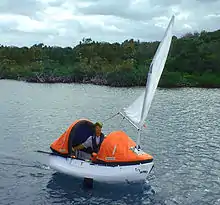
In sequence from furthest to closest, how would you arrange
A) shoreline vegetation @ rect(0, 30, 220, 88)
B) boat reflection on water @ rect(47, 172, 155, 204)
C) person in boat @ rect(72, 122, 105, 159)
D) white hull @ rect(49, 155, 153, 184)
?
shoreline vegetation @ rect(0, 30, 220, 88)
person in boat @ rect(72, 122, 105, 159)
white hull @ rect(49, 155, 153, 184)
boat reflection on water @ rect(47, 172, 155, 204)

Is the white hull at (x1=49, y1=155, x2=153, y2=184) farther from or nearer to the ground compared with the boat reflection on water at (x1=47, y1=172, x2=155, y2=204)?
farther from the ground

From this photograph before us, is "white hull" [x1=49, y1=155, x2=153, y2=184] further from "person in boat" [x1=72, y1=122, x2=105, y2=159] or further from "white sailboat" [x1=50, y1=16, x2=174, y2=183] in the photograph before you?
"person in boat" [x1=72, y1=122, x2=105, y2=159]

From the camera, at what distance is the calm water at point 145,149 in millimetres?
18609

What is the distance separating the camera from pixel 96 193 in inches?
738

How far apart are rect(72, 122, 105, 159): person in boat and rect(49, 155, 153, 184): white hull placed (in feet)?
3.92

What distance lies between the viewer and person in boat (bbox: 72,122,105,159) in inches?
794

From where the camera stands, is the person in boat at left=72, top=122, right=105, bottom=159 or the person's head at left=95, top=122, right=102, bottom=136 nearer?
the person's head at left=95, top=122, right=102, bottom=136

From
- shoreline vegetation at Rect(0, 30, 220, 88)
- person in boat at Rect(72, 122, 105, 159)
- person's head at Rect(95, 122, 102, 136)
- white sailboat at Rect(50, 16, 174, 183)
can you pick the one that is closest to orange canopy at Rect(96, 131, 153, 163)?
white sailboat at Rect(50, 16, 174, 183)

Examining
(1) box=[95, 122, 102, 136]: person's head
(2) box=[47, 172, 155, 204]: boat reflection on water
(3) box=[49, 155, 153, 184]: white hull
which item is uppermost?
(1) box=[95, 122, 102, 136]: person's head

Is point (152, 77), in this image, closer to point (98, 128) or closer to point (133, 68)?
point (98, 128)

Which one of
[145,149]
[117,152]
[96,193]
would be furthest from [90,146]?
[145,149]

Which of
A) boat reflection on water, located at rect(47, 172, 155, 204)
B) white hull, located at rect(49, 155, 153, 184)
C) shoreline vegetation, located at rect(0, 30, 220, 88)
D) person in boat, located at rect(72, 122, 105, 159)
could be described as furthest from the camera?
shoreline vegetation, located at rect(0, 30, 220, 88)

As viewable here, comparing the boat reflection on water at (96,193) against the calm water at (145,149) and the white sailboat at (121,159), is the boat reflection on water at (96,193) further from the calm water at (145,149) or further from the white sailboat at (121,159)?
the white sailboat at (121,159)

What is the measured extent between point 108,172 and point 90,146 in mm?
2268
